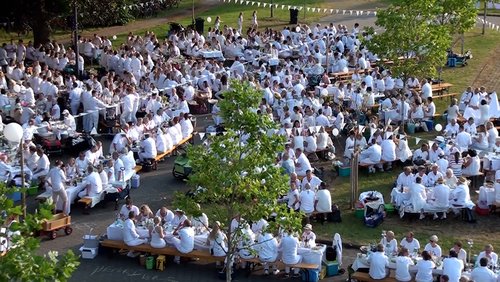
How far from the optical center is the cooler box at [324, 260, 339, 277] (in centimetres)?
2306

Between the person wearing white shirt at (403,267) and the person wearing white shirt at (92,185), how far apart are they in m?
9.13

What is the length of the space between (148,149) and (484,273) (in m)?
12.5

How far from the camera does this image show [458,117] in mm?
34125

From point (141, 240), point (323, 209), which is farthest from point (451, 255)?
point (141, 240)

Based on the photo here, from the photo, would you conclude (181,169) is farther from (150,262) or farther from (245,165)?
(245,165)

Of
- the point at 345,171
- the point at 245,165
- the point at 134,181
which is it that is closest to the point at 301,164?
the point at 345,171

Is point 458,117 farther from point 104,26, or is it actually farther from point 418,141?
point 104,26

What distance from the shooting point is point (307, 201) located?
2583 cm

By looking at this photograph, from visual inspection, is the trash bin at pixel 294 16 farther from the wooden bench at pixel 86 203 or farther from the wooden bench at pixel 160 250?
the wooden bench at pixel 160 250

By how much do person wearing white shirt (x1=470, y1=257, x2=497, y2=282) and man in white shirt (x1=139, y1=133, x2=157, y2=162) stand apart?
12.2 metres

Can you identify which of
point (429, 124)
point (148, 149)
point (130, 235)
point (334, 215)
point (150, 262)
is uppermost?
point (429, 124)

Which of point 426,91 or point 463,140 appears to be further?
point 426,91

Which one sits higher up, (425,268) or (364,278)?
(425,268)

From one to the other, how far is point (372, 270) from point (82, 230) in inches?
321
